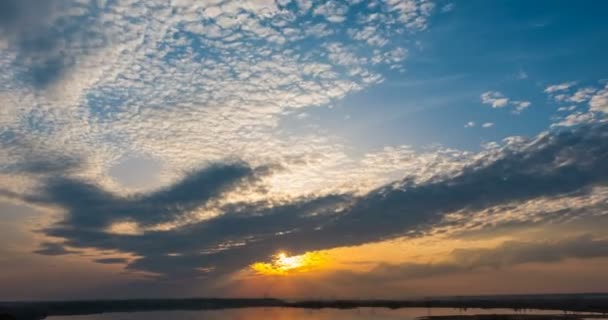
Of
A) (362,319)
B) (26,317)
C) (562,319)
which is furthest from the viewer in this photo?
(26,317)

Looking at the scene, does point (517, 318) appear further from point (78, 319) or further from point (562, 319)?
point (78, 319)

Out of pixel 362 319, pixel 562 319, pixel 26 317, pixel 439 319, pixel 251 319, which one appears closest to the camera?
pixel 562 319

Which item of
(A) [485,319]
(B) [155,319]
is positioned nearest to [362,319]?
(A) [485,319]

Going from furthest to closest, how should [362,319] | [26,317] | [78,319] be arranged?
1. [78,319]
2. [26,317]
3. [362,319]

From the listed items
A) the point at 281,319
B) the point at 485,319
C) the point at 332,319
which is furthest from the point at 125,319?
the point at 485,319

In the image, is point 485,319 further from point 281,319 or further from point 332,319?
point 281,319

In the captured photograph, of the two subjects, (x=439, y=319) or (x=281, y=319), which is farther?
(x=281, y=319)

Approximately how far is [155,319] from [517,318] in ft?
260

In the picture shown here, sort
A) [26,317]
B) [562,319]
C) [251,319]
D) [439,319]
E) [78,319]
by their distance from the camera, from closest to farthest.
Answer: [562,319] < [439,319] < [26,317] < [251,319] < [78,319]

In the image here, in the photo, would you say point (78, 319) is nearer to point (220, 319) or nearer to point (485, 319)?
point (220, 319)

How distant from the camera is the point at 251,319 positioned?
11350 cm

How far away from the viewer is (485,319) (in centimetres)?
8394

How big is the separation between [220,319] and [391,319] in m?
41.1

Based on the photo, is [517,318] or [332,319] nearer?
[517,318]
